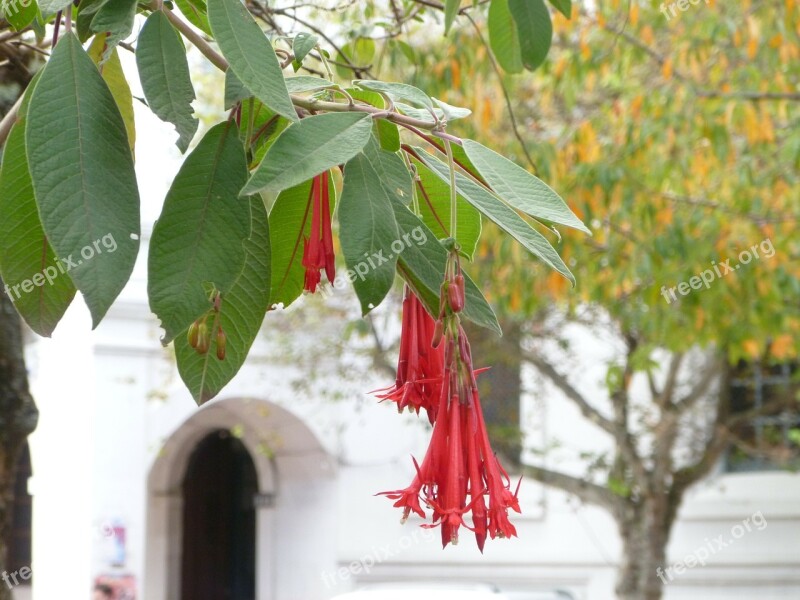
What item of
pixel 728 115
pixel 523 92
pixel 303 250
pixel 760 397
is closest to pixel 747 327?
pixel 728 115

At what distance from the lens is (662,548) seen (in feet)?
21.3

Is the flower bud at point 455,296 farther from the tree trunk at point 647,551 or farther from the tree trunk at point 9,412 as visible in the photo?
the tree trunk at point 647,551

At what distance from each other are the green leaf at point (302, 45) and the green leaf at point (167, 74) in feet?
0.35

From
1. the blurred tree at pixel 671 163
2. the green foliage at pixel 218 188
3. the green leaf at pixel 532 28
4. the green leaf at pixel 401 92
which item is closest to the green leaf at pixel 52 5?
the green foliage at pixel 218 188

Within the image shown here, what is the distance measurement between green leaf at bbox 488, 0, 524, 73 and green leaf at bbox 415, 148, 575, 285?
48cm

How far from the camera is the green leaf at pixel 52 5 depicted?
67 centimetres

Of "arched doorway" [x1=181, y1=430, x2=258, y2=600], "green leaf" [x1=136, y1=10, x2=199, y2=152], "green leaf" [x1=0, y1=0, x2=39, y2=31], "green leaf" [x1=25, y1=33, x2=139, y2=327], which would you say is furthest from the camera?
"arched doorway" [x1=181, y1=430, x2=258, y2=600]

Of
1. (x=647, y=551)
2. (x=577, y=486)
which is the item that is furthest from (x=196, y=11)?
(x=577, y=486)

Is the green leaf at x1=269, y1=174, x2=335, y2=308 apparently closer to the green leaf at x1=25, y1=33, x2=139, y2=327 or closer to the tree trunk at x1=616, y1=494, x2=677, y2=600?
the green leaf at x1=25, y1=33, x2=139, y2=327

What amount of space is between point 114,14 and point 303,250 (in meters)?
0.24

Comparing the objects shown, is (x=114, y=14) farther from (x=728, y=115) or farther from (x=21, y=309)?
(x=728, y=115)

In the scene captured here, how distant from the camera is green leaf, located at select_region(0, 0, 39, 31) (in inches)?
33.2

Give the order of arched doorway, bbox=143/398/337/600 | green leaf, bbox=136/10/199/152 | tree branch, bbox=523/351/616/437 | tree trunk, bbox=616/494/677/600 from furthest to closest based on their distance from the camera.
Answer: arched doorway, bbox=143/398/337/600
tree branch, bbox=523/351/616/437
tree trunk, bbox=616/494/677/600
green leaf, bbox=136/10/199/152

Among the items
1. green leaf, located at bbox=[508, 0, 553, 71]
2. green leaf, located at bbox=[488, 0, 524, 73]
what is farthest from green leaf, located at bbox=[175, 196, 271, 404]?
green leaf, located at bbox=[488, 0, 524, 73]
